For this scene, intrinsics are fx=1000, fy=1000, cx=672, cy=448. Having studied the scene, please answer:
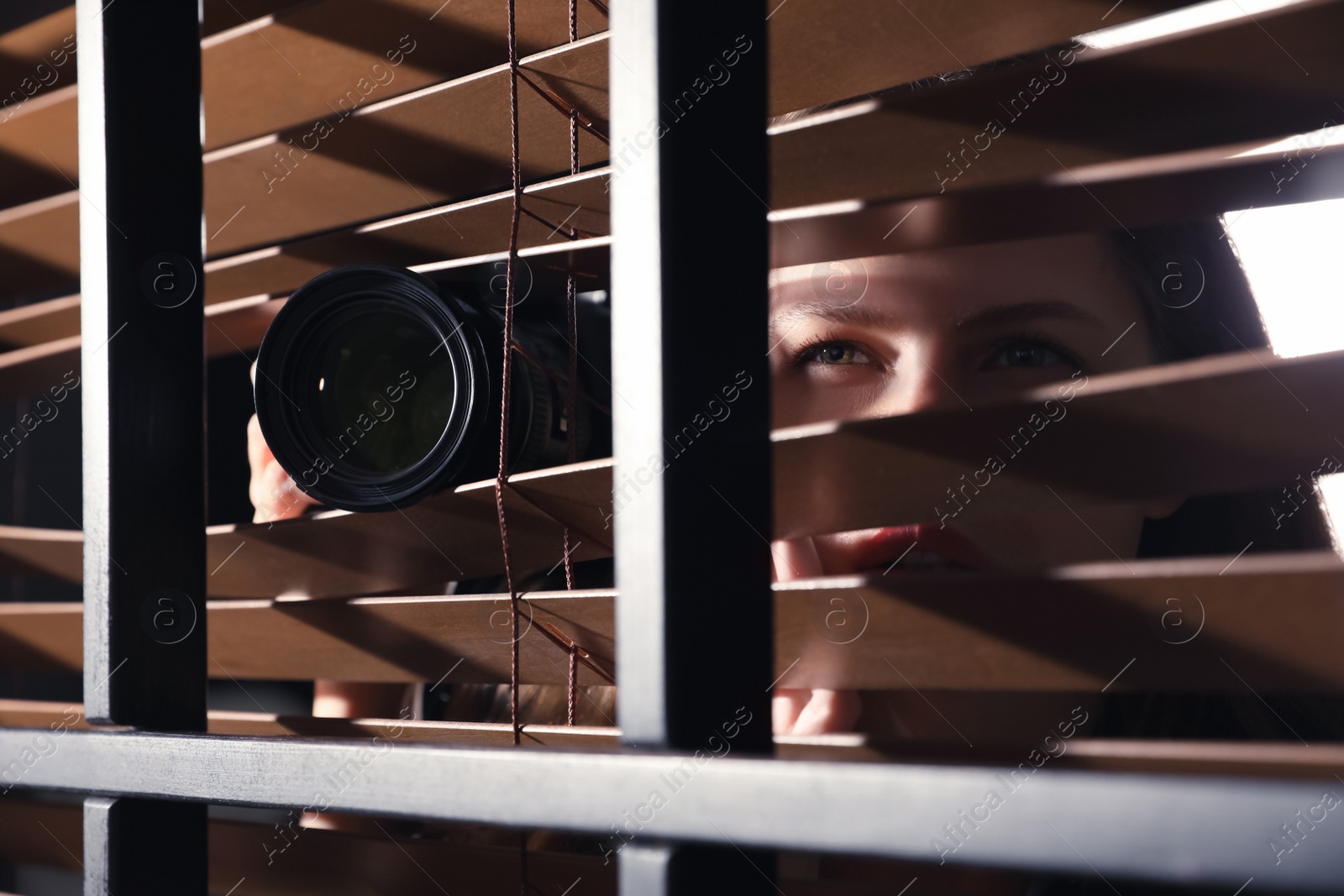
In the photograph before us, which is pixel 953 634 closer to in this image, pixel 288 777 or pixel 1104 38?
pixel 288 777

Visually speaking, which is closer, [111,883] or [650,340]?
[650,340]

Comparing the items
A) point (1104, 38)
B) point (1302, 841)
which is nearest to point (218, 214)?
point (1302, 841)

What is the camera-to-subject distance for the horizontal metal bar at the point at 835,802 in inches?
10.6

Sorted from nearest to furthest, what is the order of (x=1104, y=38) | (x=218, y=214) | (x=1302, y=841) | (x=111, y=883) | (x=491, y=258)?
(x=1302, y=841)
(x=111, y=883)
(x=491, y=258)
(x=218, y=214)
(x=1104, y=38)

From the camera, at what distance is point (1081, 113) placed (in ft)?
1.57

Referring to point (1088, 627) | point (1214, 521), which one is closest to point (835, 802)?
point (1088, 627)

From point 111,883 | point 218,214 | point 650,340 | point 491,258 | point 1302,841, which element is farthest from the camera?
point 218,214

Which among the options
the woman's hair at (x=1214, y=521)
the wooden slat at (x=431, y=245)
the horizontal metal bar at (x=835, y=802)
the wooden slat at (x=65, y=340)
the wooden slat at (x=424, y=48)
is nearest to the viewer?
the horizontal metal bar at (x=835, y=802)

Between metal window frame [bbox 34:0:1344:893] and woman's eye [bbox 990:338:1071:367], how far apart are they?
54 centimetres

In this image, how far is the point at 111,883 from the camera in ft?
1.62

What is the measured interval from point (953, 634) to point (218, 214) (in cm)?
62

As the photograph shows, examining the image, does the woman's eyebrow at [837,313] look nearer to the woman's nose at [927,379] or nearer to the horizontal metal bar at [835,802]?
the woman's nose at [927,379]

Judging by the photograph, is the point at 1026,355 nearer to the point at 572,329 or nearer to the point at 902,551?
the point at 902,551

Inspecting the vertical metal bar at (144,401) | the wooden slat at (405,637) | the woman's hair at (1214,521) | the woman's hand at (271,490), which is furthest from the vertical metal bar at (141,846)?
the woman's hair at (1214,521)
